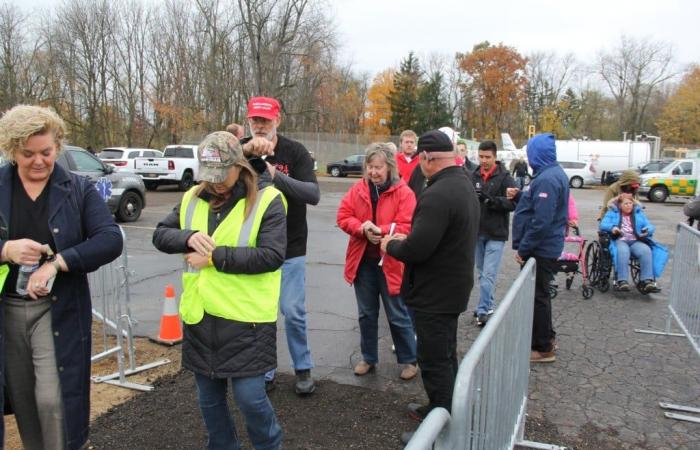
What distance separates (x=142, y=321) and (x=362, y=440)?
3.33 m

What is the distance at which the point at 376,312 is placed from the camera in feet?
14.4

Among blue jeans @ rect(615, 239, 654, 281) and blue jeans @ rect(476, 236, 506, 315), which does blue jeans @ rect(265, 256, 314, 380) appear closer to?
blue jeans @ rect(476, 236, 506, 315)

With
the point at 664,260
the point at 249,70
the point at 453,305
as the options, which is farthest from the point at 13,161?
the point at 249,70

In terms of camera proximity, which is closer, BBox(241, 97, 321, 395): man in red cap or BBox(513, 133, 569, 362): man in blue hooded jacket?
BBox(241, 97, 321, 395): man in red cap

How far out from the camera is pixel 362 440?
3.44m

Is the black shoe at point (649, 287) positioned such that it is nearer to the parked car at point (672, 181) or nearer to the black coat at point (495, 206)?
the black coat at point (495, 206)

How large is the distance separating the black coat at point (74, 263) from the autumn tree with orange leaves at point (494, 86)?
212 feet

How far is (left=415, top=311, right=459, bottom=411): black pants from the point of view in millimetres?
3324

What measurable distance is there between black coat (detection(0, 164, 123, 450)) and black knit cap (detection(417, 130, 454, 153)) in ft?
6.04

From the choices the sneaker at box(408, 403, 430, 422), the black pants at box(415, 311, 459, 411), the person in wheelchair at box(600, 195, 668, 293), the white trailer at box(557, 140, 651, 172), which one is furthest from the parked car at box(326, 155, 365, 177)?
the black pants at box(415, 311, 459, 411)

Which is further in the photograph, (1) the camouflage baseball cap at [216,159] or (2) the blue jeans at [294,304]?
(2) the blue jeans at [294,304]

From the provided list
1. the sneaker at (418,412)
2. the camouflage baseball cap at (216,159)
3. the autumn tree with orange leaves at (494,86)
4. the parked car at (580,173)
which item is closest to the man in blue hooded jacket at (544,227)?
the sneaker at (418,412)

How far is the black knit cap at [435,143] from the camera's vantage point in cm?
337

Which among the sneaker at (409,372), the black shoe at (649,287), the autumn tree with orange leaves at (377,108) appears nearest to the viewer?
the sneaker at (409,372)
